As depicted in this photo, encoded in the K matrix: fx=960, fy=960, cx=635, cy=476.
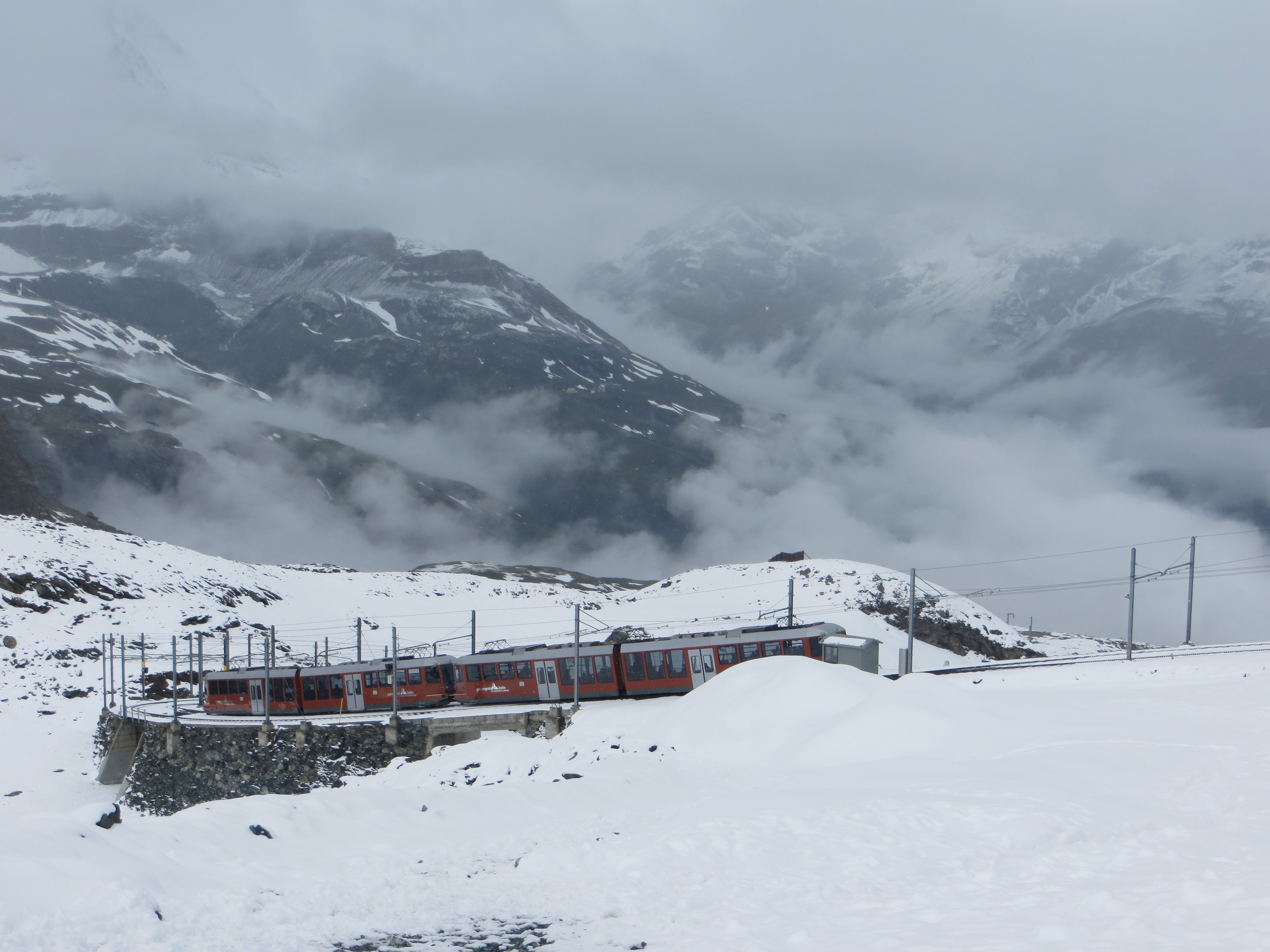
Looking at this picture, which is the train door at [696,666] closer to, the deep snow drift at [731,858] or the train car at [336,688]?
the train car at [336,688]

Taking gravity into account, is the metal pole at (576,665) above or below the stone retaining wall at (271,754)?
above

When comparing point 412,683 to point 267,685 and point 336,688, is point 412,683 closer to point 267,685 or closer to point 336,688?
point 336,688

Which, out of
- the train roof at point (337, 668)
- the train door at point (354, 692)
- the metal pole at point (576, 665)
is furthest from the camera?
the train door at point (354, 692)

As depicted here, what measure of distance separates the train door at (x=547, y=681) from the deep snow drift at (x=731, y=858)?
934 inches

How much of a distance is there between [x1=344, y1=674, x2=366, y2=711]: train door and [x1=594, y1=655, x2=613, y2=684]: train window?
53.7 feet

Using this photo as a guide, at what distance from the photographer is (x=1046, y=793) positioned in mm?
20078

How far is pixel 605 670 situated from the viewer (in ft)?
170

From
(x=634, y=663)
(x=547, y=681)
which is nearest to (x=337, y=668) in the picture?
(x=547, y=681)

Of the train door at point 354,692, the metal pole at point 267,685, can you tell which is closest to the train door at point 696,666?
the train door at point 354,692

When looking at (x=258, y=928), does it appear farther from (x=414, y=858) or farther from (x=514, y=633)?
(x=514, y=633)

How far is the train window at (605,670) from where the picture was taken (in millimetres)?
51781

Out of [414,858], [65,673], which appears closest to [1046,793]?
[414,858]

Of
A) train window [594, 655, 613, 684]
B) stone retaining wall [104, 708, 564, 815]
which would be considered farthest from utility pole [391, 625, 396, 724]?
train window [594, 655, 613, 684]

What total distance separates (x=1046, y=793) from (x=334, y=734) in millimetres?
38914
